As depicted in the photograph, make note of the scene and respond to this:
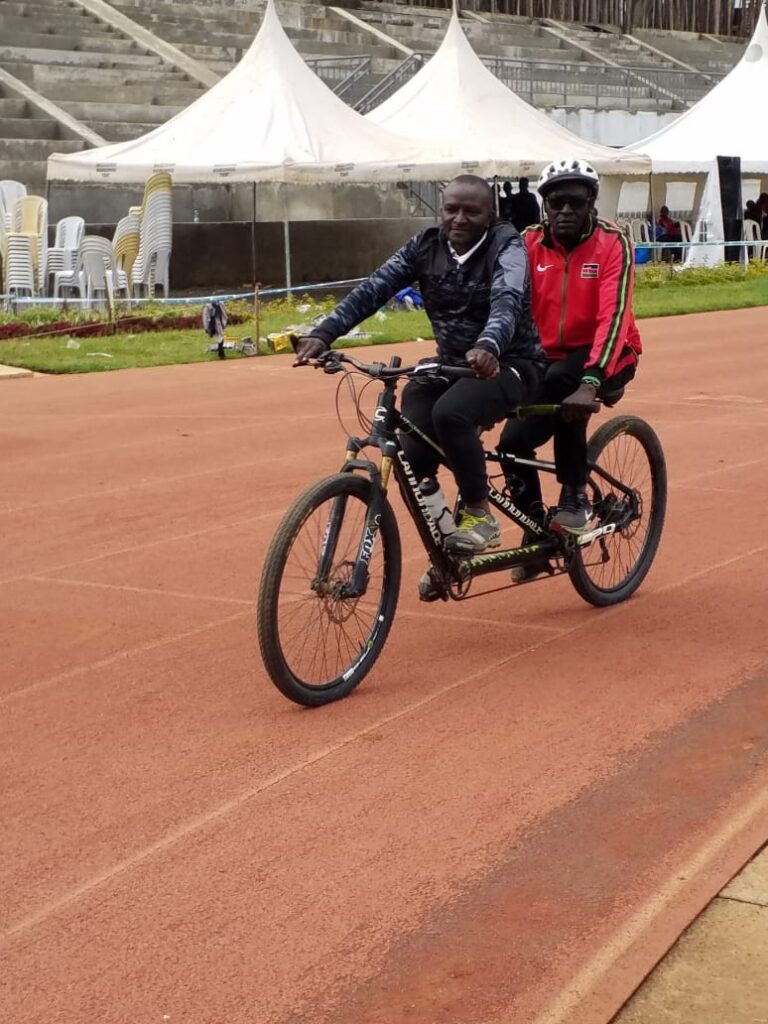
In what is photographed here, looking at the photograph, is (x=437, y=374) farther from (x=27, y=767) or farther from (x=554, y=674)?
(x=27, y=767)

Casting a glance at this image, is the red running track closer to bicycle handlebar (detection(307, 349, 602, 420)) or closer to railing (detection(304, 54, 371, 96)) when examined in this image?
bicycle handlebar (detection(307, 349, 602, 420))

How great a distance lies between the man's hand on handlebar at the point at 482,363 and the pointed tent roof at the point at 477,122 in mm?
20509

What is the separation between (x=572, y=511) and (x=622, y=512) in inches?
18.9

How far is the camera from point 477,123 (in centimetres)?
2739

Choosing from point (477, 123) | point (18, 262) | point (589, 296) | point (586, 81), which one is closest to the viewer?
point (589, 296)

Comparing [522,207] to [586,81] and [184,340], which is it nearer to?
[184,340]

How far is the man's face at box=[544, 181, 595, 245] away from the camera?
20.7 feet

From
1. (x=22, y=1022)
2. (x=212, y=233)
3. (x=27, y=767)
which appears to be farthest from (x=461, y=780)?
(x=212, y=233)

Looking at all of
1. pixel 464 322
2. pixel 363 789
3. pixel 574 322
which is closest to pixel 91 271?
pixel 574 322

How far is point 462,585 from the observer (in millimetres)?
6242

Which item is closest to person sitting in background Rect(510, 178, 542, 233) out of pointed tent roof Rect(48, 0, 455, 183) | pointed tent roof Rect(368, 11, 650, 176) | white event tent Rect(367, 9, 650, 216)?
white event tent Rect(367, 9, 650, 216)

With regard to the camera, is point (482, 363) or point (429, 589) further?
point (429, 589)

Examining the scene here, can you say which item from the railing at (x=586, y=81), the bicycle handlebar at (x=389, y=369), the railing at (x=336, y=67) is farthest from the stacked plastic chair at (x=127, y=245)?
the railing at (x=586, y=81)

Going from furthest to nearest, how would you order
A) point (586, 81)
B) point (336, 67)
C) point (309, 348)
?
point (586, 81) < point (336, 67) < point (309, 348)
